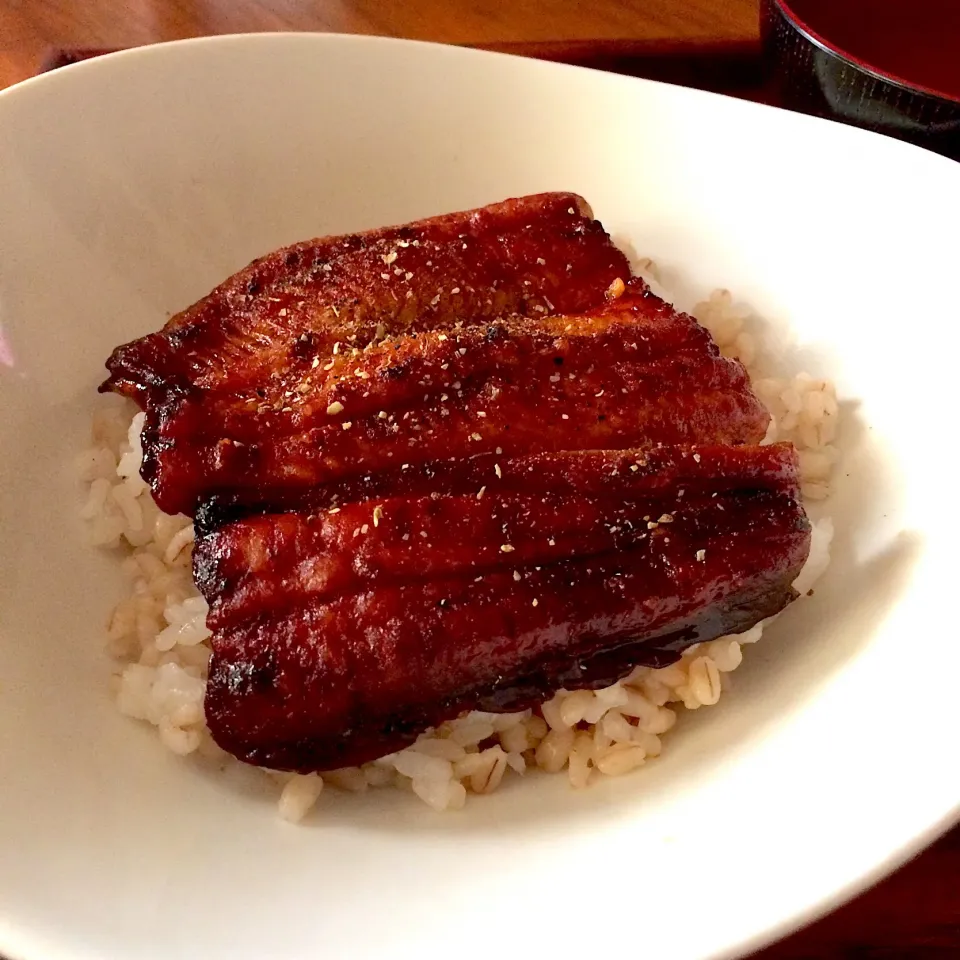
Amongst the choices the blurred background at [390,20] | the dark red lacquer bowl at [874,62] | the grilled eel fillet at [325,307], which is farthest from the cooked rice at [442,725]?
the blurred background at [390,20]

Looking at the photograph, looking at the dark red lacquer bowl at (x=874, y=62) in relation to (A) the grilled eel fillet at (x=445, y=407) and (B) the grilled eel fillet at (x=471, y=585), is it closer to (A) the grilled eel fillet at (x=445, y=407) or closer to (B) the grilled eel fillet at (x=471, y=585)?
A: (A) the grilled eel fillet at (x=445, y=407)

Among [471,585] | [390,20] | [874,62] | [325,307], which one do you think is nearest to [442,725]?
[471,585]

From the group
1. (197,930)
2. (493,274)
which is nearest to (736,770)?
(197,930)

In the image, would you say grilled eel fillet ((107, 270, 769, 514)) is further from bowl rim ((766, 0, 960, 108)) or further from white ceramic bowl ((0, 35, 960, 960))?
bowl rim ((766, 0, 960, 108))

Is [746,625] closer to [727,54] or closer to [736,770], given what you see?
[736,770]

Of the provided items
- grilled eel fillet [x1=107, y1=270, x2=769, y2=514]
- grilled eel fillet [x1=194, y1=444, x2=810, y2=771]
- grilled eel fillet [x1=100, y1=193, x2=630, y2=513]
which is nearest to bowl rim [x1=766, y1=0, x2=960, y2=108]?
grilled eel fillet [x1=100, y1=193, x2=630, y2=513]

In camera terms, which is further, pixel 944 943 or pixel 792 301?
pixel 792 301
